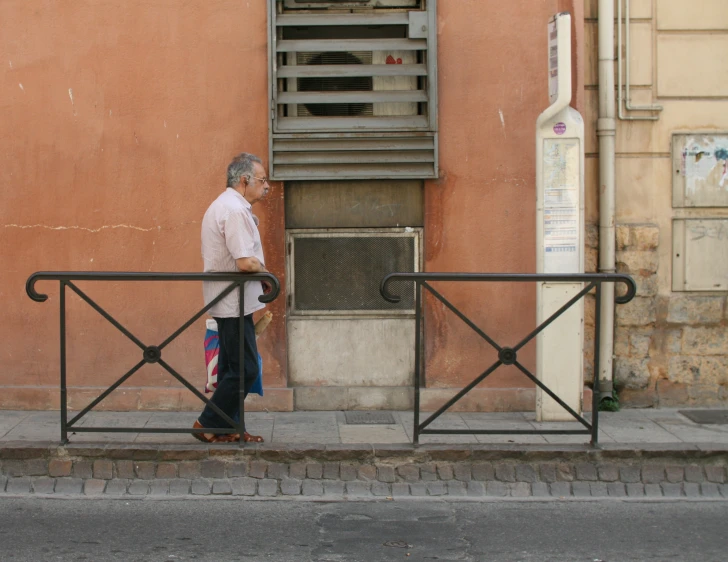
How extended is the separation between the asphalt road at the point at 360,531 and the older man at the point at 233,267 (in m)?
0.70

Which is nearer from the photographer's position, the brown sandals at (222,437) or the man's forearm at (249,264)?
the man's forearm at (249,264)

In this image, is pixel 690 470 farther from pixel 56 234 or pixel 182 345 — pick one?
pixel 56 234

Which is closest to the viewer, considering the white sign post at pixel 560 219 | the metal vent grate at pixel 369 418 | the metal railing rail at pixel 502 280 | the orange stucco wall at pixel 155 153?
the metal railing rail at pixel 502 280

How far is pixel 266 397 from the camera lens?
7.66 m

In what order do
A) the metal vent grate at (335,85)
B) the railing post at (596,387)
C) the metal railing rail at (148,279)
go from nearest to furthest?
the metal railing rail at (148,279)
the railing post at (596,387)
the metal vent grate at (335,85)

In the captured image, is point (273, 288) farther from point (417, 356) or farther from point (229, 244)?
point (417, 356)

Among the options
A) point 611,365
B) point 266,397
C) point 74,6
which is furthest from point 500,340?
point 74,6

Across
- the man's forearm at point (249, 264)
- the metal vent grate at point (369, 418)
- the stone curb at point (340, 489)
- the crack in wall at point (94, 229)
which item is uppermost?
the crack in wall at point (94, 229)

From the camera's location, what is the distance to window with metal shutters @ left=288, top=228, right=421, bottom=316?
25.7 ft

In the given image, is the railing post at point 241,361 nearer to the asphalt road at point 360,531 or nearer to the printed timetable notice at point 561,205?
the asphalt road at point 360,531

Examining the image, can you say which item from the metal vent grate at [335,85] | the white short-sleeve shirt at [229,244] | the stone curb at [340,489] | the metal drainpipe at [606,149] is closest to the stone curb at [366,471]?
the stone curb at [340,489]

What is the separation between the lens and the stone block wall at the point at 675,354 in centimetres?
806

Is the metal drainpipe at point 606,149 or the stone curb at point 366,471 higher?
the metal drainpipe at point 606,149

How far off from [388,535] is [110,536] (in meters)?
1.42
